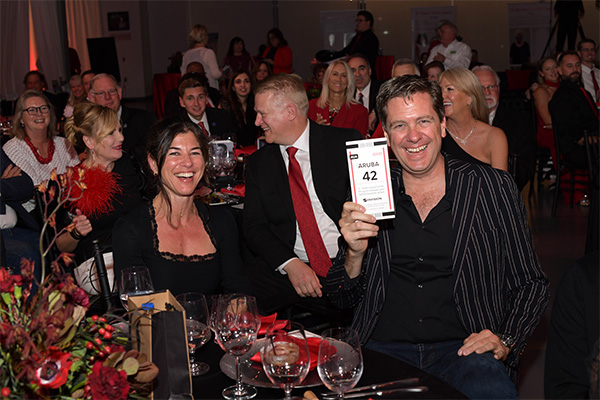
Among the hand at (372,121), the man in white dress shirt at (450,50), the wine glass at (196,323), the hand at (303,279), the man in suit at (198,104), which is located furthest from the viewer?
the man in white dress shirt at (450,50)

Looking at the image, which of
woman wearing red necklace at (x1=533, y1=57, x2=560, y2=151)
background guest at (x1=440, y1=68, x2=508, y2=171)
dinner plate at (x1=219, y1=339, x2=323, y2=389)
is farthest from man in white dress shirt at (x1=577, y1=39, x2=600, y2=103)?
dinner plate at (x1=219, y1=339, x2=323, y2=389)

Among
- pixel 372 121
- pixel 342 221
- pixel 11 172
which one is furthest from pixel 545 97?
pixel 342 221

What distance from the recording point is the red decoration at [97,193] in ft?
11.4

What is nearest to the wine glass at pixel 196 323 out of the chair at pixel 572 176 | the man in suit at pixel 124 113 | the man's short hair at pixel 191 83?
the man in suit at pixel 124 113

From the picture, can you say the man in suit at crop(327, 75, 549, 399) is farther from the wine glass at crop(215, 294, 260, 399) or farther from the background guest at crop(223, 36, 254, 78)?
the background guest at crop(223, 36, 254, 78)

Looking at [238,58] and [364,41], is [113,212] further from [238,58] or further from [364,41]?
[238,58]

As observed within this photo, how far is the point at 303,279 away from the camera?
120 inches

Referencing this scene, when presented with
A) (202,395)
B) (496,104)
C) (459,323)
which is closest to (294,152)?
(459,323)

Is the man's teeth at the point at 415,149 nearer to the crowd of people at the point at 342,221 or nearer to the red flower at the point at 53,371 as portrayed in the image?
the crowd of people at the point at 342,221

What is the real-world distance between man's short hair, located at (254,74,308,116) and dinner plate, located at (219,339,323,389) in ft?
6.04

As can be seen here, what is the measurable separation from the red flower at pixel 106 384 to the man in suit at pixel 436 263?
115 cm

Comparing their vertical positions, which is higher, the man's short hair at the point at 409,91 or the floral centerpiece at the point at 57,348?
the man's short hair at the point at 409,91

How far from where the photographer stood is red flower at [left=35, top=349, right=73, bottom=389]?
1021 mm

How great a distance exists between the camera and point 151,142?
281 cm
